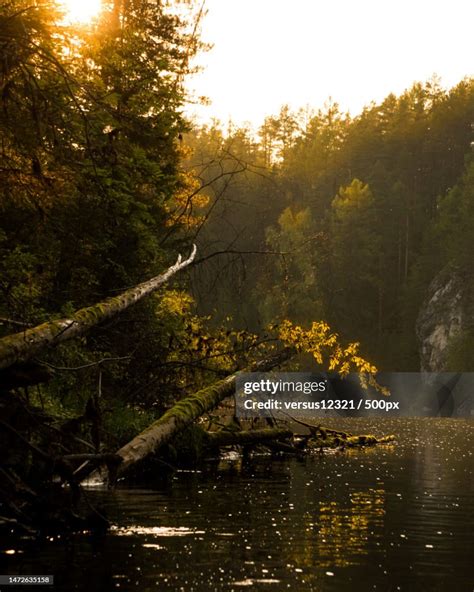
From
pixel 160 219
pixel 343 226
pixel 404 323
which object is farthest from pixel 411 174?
pixel 160 219

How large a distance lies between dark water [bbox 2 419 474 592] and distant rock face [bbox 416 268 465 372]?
63.3m

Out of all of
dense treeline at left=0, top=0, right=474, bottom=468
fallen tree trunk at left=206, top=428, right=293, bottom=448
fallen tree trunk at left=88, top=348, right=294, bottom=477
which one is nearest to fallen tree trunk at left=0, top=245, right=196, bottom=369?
dense treeline at left=0, top=0, right=474, bottom=468

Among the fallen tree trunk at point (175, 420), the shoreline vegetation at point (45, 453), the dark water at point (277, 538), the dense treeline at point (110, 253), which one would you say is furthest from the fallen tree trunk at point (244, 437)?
the shoreline vegetation at point (45, 453)

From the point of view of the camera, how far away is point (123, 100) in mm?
24281

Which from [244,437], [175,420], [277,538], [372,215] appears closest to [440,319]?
[372,215]

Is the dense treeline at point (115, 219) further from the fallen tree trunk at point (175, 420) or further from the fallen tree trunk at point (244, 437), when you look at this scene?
the fallen tree trunk at point (244, 437)

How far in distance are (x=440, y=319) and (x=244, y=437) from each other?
63196 mm

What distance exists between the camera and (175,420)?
18359mm

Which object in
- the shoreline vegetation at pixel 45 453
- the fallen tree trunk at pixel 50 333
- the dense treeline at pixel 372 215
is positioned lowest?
the shoreline vegetation at pixel 45 453

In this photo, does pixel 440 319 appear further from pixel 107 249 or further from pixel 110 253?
pixel 107 249

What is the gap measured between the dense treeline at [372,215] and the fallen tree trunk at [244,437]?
5087 cm

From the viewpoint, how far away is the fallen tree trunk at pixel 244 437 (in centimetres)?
2412

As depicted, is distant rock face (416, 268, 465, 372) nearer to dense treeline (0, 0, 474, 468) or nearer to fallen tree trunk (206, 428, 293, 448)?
dense treeline (0, 0, 474, 468)

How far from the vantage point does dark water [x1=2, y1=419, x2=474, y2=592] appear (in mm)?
10750
